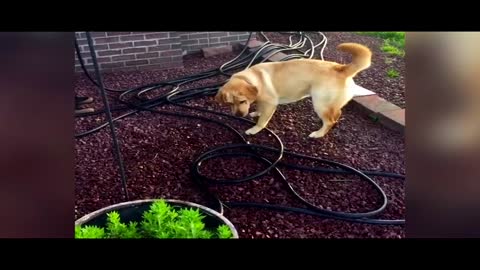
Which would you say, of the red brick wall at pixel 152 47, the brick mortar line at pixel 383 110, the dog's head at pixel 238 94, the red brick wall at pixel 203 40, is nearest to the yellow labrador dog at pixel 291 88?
the dog's head at pixel 238 94

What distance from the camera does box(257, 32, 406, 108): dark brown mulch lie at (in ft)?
5.25

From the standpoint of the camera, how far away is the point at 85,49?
1.50 metres

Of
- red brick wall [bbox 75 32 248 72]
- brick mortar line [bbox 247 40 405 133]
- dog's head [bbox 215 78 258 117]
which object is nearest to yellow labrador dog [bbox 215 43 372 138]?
dog's head [bbox 215 78 258 117]

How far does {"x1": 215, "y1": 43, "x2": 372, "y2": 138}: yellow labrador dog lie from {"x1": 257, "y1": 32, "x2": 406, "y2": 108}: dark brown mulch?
0.32ft

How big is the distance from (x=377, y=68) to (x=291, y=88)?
452mm

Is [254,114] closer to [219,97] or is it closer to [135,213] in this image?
[219,97]

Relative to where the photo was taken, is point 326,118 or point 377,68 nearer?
point 326,118

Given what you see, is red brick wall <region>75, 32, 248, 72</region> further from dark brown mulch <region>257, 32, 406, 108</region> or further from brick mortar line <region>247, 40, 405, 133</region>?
brick mortar line <region>247, 40, 405, 133</region>

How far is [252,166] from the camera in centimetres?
149

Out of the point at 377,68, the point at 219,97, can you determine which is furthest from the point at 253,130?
the point at 377,68

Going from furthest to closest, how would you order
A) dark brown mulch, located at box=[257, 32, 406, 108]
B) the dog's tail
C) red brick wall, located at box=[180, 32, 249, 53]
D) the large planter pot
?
red brick wall, located at box=[180, 32, 249, 53] → dark brown mulch, located at box=[257, 32, 406, 108] → the dog's tail → the large planter pot
